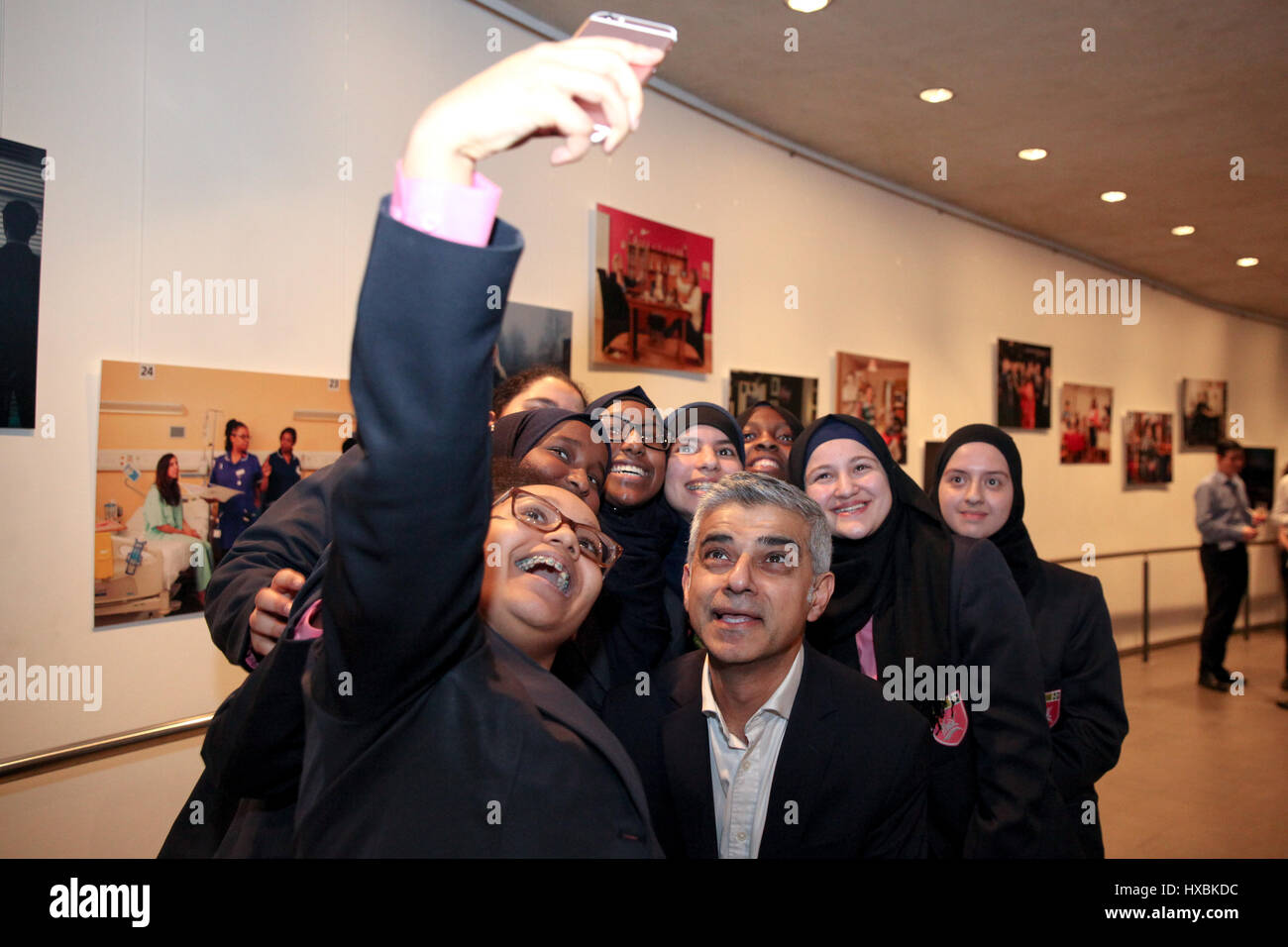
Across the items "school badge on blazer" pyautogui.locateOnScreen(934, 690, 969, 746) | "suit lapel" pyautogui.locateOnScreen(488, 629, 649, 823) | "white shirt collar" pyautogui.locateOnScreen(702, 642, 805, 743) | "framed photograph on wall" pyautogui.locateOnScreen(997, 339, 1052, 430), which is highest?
"framed photograph on wall" pyautogui.locateOnScreen(997, 339, 1052, 430)

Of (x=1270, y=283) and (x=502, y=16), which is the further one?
(x=1270, y=283)

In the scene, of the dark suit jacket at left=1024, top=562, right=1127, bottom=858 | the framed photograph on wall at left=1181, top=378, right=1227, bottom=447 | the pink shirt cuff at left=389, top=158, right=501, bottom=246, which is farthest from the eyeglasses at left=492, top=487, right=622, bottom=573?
the framed photograph on wall at left=1181, top=378, right=1227, bottom=447

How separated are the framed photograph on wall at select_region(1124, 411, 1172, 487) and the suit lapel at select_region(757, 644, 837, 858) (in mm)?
11272

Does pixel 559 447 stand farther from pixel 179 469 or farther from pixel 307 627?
pixel 179 469

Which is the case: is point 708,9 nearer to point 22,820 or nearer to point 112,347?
point 112,347

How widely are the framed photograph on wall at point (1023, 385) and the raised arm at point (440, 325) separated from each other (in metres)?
9.38

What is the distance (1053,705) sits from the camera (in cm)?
288

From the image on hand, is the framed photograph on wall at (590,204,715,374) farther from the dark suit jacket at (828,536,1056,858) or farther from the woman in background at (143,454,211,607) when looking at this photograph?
the dark suit jacket at (828,536,1056,858)

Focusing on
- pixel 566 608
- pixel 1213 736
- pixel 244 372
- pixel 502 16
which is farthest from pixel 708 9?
pixel 1213 736

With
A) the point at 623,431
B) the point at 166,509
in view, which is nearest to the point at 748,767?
the point at 623,431

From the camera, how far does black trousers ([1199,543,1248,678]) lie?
→ 9.43 m

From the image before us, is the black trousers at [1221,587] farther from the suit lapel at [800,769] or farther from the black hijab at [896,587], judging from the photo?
the suit lapel at [800,769]

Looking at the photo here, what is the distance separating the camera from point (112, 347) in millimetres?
3363

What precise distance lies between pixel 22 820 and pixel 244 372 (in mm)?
1837
